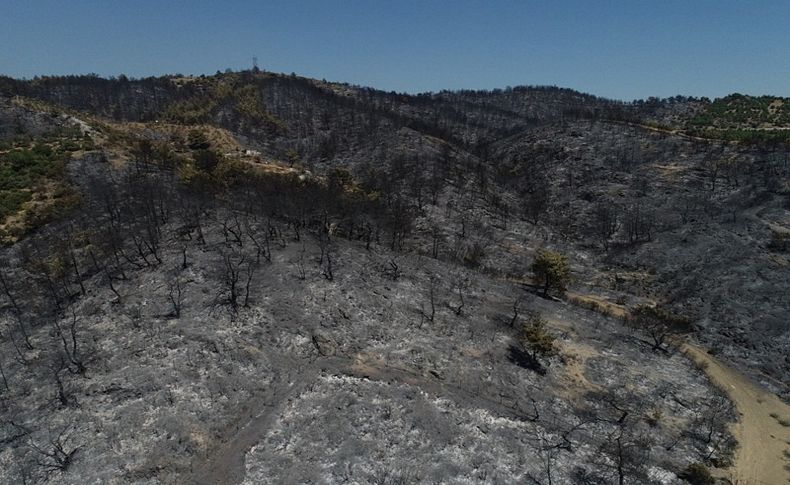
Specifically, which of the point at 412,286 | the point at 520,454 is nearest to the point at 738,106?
the point at 412,286

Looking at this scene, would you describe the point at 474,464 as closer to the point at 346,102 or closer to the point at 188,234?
the point at 188,234

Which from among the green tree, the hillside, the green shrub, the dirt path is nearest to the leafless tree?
the hillside

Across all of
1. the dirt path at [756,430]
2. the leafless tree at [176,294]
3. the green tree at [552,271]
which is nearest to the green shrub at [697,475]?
the dirt path at [756,430]

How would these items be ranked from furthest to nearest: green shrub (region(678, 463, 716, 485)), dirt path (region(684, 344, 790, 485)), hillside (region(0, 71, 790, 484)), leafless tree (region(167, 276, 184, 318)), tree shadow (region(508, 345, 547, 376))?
tree shadow (region(508, 345, 547, 376)), leafless tree (region(167, 276, 184, 318)), dirt path (region(684, 344, 790, 485)), green shrub (region(678, 463, 716, 485)), hillside (region(0, 71, 790, 484))

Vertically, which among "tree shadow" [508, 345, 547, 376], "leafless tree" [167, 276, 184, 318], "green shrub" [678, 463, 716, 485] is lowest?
"green shrub" [678, 463, 716, 485]

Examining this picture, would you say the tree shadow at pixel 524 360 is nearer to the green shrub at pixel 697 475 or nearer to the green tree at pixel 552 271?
the green shrub at pixel 697 475

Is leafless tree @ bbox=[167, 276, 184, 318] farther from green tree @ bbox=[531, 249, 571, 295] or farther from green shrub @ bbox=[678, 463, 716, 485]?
green tree @ bbox=[531, 249, 571, 295]
